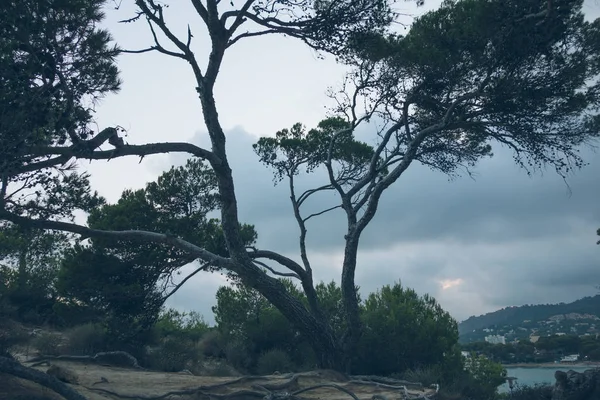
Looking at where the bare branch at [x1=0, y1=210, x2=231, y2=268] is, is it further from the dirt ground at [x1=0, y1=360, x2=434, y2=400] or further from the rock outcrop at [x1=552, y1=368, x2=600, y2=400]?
the rock outcrop at [x1=552, y1=368, x2=600, y2=400]

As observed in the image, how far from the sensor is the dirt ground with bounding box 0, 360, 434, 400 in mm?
10050

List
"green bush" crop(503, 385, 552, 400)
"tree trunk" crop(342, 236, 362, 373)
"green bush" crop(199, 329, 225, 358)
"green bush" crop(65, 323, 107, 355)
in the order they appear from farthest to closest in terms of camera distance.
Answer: "green bush" crop(199, 329, 225, 358)
"green bush" crop(65, 323, 107, 355)
"tree trunk" crop(342, 236, 362, 373)
"green bush" crop(503, 385, 552, 400)

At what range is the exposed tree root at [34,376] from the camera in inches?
349

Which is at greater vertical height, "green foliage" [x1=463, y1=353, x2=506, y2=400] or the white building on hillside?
the white building on hillside

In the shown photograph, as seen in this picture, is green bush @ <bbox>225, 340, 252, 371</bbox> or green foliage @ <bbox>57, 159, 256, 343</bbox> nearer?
green foliage @ <bbox>57, 159, 256, 343</bbox>

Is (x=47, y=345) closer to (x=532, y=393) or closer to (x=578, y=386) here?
(x=532, y=393)

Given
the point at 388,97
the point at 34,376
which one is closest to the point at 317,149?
the point at 388,97

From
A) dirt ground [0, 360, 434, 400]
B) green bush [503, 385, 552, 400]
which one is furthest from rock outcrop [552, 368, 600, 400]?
dirt ground [0, 360, 434, 400]

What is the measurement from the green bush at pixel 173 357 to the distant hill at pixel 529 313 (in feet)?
34.4

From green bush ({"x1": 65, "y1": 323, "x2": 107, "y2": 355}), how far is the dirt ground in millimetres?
2680

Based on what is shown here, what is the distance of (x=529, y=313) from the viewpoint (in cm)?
3325

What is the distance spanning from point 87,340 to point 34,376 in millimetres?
9285

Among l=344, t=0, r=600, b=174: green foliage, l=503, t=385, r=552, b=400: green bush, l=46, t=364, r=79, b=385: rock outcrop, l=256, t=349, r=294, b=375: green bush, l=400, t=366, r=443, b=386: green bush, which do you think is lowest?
l=503, t=385, r=552, b=400: green bush

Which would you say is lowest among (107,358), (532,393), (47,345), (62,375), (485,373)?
(532,393)
